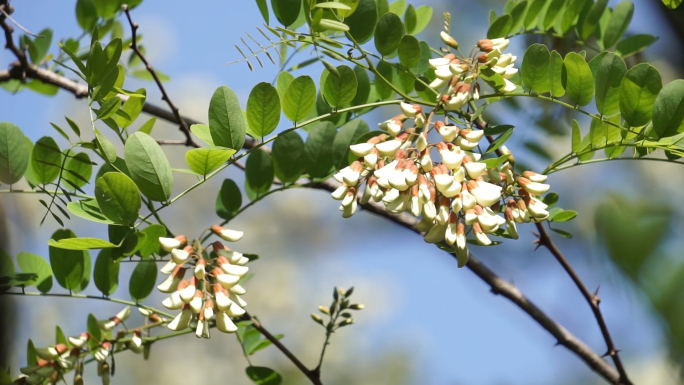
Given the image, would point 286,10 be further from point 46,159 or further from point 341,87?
point 46,159

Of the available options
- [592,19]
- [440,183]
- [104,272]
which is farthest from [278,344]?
[592,19]

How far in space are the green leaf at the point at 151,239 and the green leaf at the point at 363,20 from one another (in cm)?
24

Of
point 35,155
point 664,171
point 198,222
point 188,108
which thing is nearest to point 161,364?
point 198,222

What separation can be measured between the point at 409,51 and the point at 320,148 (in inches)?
5.3

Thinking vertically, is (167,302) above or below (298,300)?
above

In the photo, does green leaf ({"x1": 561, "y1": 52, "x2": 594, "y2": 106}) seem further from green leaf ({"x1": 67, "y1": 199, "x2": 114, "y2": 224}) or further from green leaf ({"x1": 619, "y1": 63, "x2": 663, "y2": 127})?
green leaf ({"x1": 67, "y1": 199, "x2": 114, "y2": 224})

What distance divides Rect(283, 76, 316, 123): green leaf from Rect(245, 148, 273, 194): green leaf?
9 cm

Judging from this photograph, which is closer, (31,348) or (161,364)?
(31,348)

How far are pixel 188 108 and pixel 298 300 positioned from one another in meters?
0.97

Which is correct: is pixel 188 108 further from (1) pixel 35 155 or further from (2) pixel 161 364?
(1) pixel 35 155

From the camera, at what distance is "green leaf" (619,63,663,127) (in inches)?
20.8

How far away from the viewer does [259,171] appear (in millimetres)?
693

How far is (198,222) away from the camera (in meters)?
2.79

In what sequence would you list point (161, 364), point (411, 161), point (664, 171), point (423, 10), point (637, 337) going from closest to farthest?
point (637, 337)
point (411, 161)
point (423, 10)
point (664, 171)
point (161, 364)
